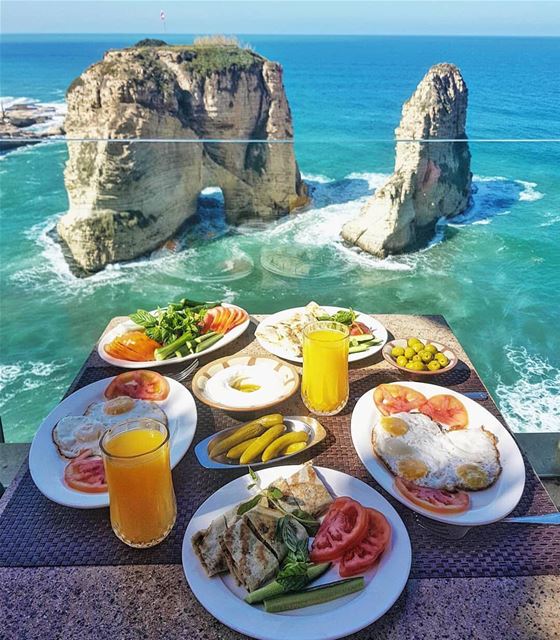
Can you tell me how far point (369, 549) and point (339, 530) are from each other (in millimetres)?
77

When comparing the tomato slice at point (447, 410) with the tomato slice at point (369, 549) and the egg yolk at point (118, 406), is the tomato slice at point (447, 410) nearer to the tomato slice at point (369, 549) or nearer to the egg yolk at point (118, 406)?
the tomato slice at point (369, 549)

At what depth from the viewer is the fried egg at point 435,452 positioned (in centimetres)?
142

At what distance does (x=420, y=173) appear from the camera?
19.6 m

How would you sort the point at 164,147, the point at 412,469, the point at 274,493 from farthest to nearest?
the point at 164,147 < the point at 412,469 < the point at 274,493

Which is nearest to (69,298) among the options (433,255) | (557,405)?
(433,255)

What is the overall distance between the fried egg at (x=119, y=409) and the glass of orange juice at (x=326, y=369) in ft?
1.53

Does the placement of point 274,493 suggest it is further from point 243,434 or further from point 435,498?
point 435,498

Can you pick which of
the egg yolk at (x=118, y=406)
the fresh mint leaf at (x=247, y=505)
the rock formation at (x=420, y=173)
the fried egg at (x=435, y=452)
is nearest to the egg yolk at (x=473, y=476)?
the fried egg at (x=435, y=452)

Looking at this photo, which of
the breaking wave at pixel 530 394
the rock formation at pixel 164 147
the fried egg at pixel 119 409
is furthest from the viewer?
the rock formation at pixel 164 147

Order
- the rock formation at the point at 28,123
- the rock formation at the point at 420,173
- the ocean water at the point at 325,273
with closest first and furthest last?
the ocean water at the point at 325,273, the rock formation at the point at 420,173, the rock formation at the point at 28,123

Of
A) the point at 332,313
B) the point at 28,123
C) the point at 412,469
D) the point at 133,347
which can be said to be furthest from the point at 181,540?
the point at 28,123

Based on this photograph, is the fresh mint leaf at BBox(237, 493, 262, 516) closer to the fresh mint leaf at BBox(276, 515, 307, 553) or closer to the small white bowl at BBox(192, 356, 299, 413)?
the fresh mint leaf at BBox(276, 515, 307, 553)

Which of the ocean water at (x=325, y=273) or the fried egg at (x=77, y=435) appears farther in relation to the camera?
the ocean water at (x=325, y=273)

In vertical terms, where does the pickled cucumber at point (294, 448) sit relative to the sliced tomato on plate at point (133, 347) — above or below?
above
